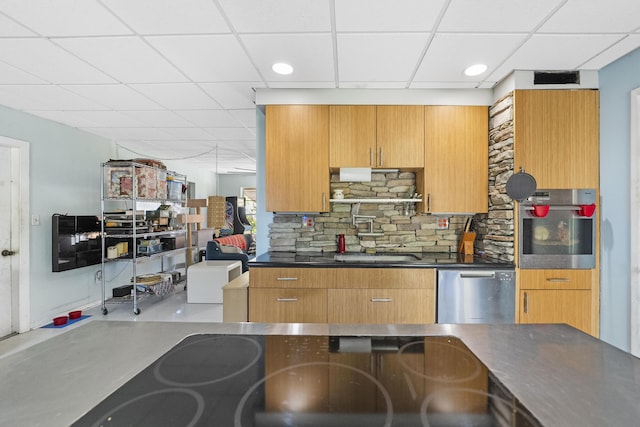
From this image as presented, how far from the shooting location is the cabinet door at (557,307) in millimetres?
2461

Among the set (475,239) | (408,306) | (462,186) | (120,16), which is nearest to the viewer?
(120,16)

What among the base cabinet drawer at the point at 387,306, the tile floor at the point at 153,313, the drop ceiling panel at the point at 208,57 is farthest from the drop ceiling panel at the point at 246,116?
the tile floor at the point at 153,313

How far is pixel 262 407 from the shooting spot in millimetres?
632

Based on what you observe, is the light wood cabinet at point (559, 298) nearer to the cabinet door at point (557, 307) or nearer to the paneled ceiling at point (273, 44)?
the cabinet door at point (557, 307)

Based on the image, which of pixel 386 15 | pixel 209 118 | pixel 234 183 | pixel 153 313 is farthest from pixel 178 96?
pixel 234 183

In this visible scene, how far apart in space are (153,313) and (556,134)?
16.1ft

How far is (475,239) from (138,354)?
3.02 metres

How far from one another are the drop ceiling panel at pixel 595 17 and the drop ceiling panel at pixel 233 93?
7.02 feet

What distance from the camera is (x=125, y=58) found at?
224 cm

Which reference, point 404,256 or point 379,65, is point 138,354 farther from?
point 404,256

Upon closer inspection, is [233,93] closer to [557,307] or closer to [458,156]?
[458,156]

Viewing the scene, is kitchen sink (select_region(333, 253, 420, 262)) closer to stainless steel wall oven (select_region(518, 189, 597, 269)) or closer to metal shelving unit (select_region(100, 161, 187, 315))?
stainless steel wall oven (select_region(518, 189, 597, 269))

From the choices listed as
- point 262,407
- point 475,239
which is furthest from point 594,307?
point 262,407

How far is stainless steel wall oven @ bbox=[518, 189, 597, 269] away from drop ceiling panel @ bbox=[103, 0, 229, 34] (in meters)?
2.64
